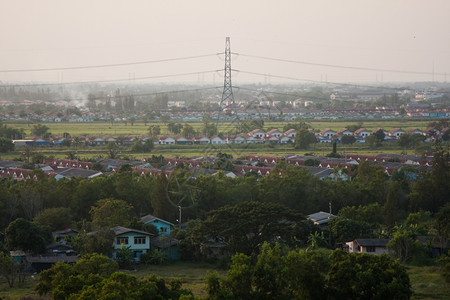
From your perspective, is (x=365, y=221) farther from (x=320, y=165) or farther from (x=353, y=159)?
(x=353, y=159)

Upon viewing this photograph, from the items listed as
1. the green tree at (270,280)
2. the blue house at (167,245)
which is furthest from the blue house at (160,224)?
the green tree at (270,280)

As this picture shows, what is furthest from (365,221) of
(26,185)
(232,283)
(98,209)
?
(26,185)

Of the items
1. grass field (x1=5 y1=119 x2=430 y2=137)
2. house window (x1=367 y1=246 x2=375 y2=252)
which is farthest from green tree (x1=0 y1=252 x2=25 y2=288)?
grass field (x1=5 y1=119 x2=430 y2=137)

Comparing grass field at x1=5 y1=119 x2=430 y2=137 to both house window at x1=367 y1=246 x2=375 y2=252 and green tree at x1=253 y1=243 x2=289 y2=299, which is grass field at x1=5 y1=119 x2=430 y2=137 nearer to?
house window at x1=367 y1=246 x2=375 y2=252

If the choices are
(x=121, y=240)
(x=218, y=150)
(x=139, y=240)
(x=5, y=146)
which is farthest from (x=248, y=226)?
(x=5, y=146)

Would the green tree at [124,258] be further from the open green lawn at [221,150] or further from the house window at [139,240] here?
the open green lawn at [221,150]

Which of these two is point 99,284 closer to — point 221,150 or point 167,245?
point 167,245
